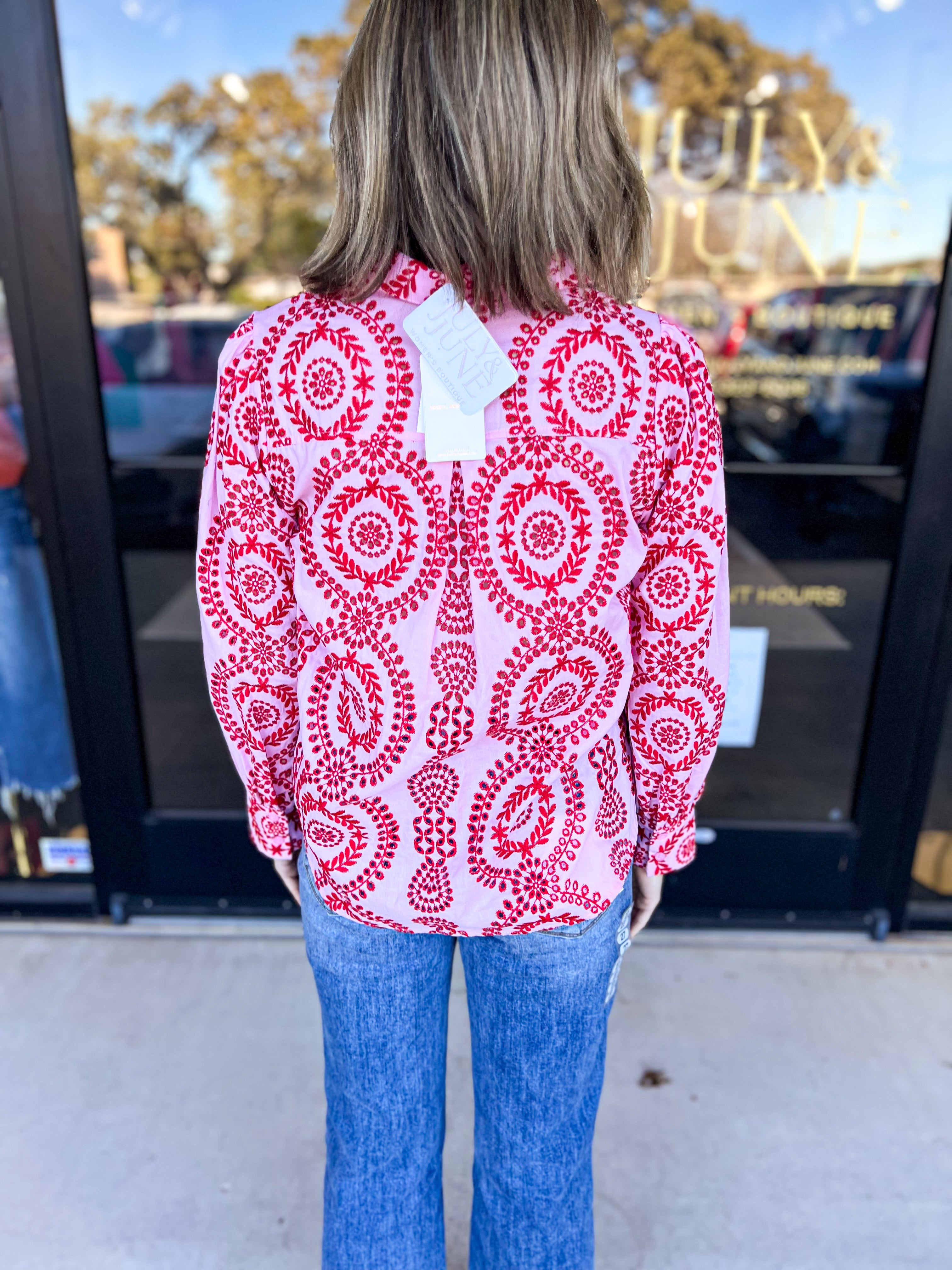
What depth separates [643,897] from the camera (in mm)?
1293

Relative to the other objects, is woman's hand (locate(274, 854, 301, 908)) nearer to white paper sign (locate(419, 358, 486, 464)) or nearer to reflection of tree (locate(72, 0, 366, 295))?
white paper sign (locate(419, 358, 486, 464))

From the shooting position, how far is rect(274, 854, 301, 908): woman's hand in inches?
50.9

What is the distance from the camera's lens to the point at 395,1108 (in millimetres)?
1198

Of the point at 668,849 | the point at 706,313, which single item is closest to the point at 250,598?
the point at 668,849

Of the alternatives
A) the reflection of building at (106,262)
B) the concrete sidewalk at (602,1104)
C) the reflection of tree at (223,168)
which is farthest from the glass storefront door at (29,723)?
the reflection of tree at (223,168)

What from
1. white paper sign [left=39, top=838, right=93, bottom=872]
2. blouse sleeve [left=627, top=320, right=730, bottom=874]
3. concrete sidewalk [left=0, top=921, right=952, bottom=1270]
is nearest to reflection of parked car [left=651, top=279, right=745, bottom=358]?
blouse sleeve [left=627, top=320, right=730, bottom=874]

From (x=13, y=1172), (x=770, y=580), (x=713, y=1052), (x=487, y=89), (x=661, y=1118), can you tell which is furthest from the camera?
(x=770, y=580)

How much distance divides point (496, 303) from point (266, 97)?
4.94 ft

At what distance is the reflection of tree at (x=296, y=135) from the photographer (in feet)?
6.36

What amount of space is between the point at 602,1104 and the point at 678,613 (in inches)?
53.4

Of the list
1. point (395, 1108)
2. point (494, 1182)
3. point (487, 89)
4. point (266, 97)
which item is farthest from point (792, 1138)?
point (266, 97)

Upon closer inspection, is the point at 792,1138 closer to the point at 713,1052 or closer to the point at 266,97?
the point at 713,1052

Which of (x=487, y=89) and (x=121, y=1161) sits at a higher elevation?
(x=487, y=89)

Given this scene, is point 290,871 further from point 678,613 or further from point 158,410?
point 158,410
